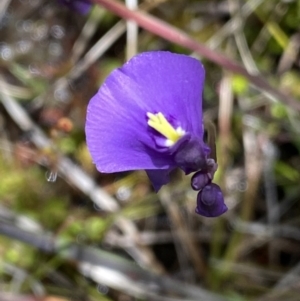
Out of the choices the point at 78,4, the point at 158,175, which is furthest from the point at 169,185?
the point at 158,175

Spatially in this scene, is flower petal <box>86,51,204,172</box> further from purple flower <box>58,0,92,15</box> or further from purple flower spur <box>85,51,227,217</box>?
purple flower <box>58,0,92,15</box>

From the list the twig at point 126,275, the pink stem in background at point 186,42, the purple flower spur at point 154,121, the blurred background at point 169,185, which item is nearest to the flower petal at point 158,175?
the purple flower spur at point 154,121

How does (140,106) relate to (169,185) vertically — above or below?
below

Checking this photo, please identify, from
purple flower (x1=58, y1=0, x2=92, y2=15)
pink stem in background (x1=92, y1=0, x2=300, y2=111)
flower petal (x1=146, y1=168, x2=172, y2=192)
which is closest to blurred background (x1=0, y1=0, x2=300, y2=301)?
pink stem in background (x1=92, y1=0, x2=300, y2=111)

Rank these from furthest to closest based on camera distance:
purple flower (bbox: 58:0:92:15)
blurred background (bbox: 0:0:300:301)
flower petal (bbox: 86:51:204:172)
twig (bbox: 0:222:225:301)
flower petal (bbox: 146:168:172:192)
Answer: blurred background (bbox: 0:0:300:301) → twig (bbox: 0:222:225:301) → purple flower (bbox: 58:0:92:15) → flower petal (bbox: 146:168:172:192) → flower petal (bbox: 86:51:204:172)

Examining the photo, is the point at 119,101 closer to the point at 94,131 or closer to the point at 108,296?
the point at 94,131

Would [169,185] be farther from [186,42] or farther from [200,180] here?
[200,180]

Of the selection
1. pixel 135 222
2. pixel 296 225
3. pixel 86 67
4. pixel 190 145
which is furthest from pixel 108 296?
pixel 190 145
